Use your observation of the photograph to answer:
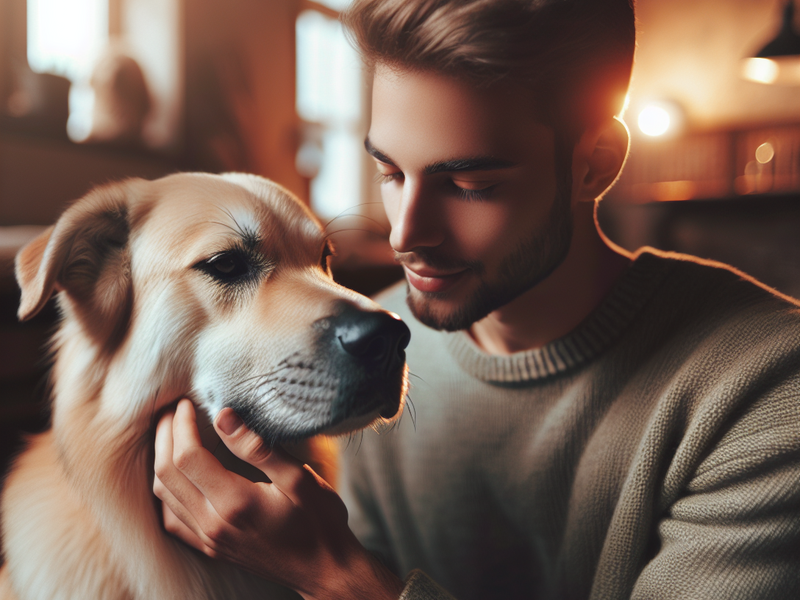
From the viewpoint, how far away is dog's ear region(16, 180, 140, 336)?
0.75 meters

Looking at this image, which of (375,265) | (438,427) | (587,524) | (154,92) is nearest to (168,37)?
(154,92)

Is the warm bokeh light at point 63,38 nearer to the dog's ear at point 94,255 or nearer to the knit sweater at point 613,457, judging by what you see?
the dog's ear at point 94,255

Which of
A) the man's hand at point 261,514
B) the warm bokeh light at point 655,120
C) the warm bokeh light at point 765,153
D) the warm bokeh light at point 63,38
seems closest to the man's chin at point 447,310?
the man's hand at point 261,514

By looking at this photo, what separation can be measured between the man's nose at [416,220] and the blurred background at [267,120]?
260 millimetres

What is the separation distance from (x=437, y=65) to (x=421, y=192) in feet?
0.56

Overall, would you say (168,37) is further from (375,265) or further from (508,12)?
(508,12)

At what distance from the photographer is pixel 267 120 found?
4637 millimetres

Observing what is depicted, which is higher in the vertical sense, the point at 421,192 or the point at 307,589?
the point at 421,192

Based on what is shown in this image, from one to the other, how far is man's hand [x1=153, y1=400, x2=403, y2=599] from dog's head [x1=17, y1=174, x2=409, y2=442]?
45 millimetres

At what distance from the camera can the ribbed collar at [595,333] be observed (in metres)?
0.99

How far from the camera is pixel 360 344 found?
695 millimetres

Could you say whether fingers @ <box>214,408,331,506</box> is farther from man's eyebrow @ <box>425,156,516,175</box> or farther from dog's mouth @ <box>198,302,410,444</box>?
man's eyebrow @ <box>425,156,516,175</box>

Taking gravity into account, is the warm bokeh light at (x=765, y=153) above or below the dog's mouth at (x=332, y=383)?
above

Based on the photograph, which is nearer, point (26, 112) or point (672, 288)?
point (672, 288)
